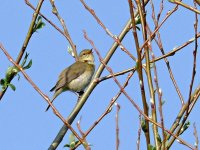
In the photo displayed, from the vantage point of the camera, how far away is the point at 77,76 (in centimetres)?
959

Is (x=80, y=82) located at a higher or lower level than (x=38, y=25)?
lower

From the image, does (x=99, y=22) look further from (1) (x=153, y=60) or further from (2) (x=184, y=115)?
(2) (x=184, y=115)

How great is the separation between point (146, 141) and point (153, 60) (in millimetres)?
869

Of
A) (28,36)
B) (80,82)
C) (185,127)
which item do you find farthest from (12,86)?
(80,82)

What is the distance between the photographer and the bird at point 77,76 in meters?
9.08

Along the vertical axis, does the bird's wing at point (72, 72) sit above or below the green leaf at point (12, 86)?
below

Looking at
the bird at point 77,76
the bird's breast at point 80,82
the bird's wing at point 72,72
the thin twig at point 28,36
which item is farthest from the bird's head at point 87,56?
the thin twig at point 28,36

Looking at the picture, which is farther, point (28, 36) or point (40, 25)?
point (40, 25)

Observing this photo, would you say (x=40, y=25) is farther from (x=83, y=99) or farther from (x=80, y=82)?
(x=80, y=82)

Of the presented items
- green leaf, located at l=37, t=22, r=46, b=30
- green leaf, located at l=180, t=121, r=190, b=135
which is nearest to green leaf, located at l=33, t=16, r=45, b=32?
green leaf, located at l=37, t=22, r=46, b=30

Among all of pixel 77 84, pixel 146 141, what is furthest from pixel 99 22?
pixel 77 84

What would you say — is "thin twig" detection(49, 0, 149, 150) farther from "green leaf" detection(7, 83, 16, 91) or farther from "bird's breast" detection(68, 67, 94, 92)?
"bird's breast" detection(68, 67, 94, 92)

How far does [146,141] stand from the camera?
10.4 feet

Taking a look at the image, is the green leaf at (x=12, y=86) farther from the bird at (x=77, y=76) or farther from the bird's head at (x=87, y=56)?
the bird's head at (x=87, y=56)
